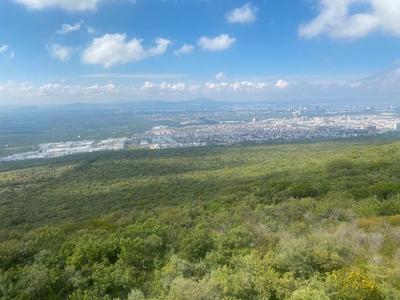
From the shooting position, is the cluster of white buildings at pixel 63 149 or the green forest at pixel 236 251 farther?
the cluster of white buildings at pixel 63 149

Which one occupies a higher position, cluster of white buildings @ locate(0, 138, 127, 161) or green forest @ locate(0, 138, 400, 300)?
green forest @ locate(0, 138, 400, 300)

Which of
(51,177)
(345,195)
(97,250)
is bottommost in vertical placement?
(51,177)

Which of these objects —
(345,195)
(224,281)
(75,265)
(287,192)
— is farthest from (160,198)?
(224,281)

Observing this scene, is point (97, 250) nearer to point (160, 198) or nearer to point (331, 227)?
point (331, 227)

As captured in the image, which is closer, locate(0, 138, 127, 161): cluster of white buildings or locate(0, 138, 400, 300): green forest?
locate(0, 138, 400, 300): green forest

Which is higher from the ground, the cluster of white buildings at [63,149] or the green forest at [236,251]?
the green forest at [236,251]

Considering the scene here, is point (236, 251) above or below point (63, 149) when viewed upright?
above

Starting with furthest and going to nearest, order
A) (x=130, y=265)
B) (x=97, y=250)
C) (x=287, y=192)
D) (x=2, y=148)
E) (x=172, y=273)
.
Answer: (x=2, y=148)
(x=287, y=192)
(x=97, y=250)
(x=130, y=265)
(x=172, y=273)

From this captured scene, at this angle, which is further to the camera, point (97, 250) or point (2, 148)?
point (2, 148)

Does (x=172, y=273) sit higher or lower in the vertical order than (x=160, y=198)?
higher

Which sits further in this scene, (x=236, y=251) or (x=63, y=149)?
(x=63, y=149)

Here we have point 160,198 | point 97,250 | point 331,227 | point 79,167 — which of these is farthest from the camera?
point 79,167
